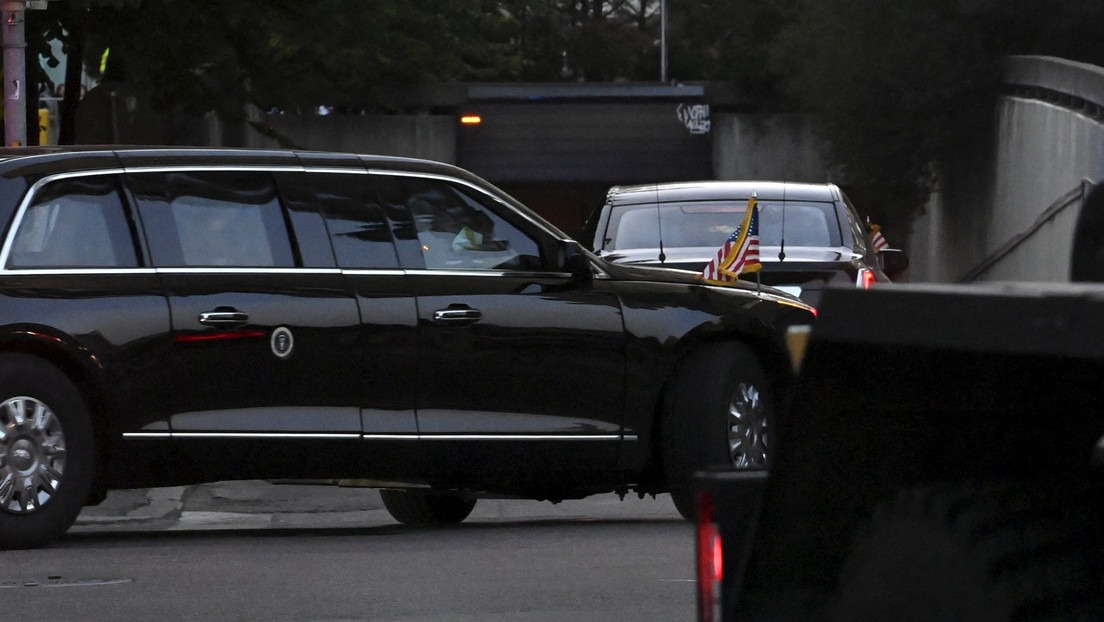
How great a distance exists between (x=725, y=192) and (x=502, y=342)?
5986mm

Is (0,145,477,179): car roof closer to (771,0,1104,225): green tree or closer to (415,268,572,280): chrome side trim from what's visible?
(415,268,572,280): chrome side trim

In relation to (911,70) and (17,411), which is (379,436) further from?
(911,70)

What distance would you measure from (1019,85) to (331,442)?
116ft

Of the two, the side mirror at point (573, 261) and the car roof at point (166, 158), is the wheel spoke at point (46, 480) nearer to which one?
the car roof at point (166, 158)

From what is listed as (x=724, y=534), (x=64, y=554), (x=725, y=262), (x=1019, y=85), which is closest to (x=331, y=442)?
(x=64, y=554)

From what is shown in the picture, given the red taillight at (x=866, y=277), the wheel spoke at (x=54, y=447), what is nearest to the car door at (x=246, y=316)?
the wheel spoke at (x=54, y=447)

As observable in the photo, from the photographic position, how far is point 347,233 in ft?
28.8

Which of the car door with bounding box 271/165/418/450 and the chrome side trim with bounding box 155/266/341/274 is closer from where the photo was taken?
the chrome side trim with bounding box 155/266/341/274

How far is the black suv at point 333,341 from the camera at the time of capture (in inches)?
324

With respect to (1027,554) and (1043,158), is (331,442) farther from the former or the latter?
(1043,158)

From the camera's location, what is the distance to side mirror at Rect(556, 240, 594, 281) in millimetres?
8938

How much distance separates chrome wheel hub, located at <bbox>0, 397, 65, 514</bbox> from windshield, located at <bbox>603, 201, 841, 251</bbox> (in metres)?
6.47

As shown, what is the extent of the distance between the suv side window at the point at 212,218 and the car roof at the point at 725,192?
20.3 ft

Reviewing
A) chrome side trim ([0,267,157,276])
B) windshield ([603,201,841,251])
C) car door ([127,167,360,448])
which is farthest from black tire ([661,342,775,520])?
windshield ([603,201,841,251])
